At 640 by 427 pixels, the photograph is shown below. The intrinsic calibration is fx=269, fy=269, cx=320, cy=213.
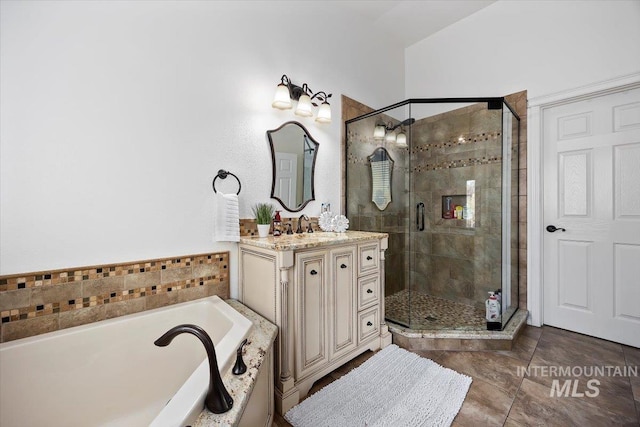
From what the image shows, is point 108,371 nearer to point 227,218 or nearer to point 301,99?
point 227,218

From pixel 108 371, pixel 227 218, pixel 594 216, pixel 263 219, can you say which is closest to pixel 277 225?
pixel 263 219

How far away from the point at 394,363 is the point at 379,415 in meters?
0.54

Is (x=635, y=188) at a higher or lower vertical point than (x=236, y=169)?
lower

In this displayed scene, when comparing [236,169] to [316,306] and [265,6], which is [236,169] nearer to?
[316,306]

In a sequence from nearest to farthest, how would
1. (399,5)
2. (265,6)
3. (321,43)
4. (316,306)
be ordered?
1. (316,306)
2. (265,6)
3. (321,43)
4. (399,5)

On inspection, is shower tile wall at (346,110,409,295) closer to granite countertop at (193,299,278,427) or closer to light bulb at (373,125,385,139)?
light bulb at (373,125,385,139)

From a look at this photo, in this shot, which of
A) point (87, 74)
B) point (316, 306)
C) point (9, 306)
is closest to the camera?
point (9, 306)

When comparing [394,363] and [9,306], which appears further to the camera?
[394,363]

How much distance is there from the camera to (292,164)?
2311 mm

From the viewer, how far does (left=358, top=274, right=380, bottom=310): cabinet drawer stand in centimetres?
204

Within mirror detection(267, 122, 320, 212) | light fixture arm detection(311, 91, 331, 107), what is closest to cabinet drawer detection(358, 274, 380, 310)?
mirror detection(267, 122, 320, 212)

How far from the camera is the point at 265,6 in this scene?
212cm

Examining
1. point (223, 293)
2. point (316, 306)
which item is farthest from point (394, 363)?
point (223, 293)

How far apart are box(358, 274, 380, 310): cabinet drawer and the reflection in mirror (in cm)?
92
